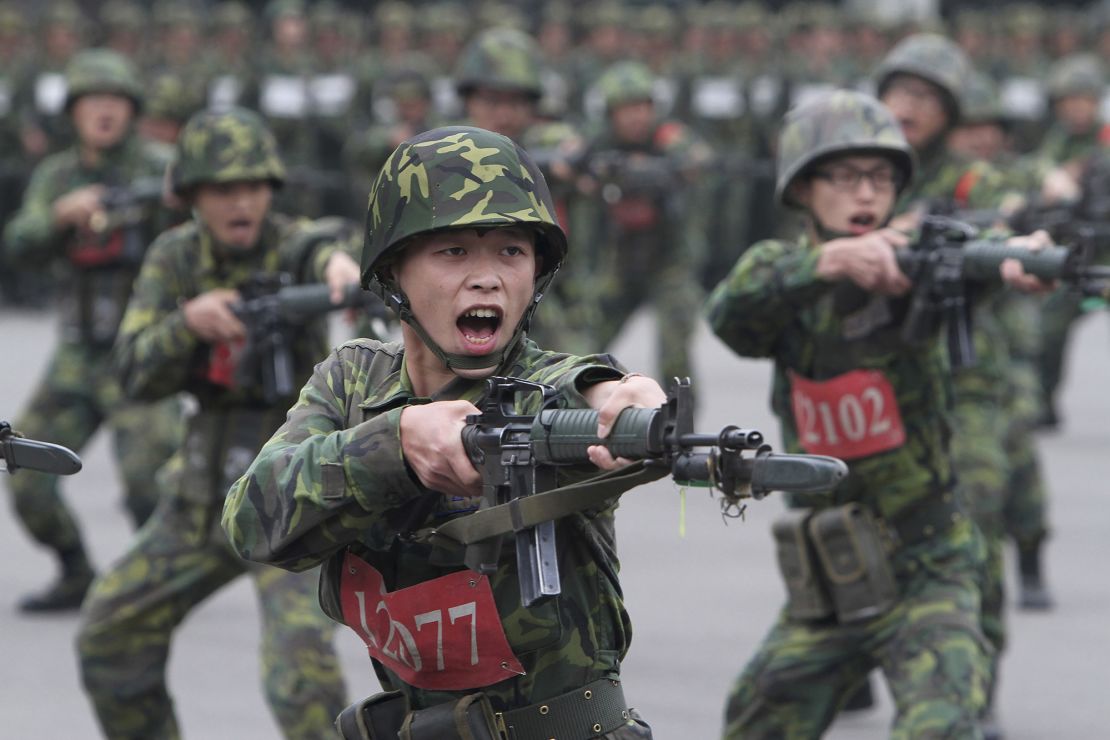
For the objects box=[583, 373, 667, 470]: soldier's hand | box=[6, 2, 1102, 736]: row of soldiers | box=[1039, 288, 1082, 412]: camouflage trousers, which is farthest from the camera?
box=[1039, 288, 1082, 412]: camouflage trousers

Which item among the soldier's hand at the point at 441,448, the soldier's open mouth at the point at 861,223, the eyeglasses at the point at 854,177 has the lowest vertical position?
the soldier's hand at the point at 441,448

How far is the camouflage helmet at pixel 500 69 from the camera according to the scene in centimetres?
1015

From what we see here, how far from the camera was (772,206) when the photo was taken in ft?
72.8

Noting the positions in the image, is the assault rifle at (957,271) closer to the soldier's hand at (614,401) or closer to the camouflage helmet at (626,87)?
the soldier's hand at (614,401)

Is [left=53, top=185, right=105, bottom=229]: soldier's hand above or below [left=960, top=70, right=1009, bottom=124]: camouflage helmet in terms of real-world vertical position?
below

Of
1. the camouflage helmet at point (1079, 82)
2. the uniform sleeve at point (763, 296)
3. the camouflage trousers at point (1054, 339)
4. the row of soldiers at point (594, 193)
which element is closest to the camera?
the uniform sleeve at point (763, 296)

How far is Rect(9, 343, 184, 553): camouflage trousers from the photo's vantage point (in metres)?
9.10

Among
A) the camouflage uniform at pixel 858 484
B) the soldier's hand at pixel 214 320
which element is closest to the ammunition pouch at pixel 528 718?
the camouflage uniform at pixel 858 484

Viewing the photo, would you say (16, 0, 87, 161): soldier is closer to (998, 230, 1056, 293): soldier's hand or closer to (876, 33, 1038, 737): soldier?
(876, 33, 1038, 737): soldier

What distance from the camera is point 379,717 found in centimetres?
403

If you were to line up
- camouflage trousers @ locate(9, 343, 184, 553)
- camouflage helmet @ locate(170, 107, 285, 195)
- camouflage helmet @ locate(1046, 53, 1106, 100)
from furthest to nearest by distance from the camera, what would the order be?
camouflage helmet @ locate(1046, 53, 1106, 100) → camouflage trousers @ locate(9, 343, 184, 553) → camouflage helmet @ locate(170, 107, 285, 195)

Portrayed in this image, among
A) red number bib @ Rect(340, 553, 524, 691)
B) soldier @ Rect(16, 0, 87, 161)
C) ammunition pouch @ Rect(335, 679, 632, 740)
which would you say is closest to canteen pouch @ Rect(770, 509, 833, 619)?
ammunition pouch @ Rect(335, 679, 632, 740)

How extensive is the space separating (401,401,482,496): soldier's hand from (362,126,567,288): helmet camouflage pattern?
35cm

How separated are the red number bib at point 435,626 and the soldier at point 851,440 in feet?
6.02
